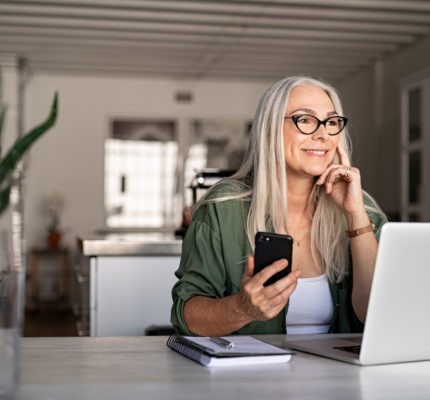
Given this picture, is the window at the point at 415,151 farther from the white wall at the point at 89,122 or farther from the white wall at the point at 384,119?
the white wall at the point at 89,122

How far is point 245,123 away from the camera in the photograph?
11070mm

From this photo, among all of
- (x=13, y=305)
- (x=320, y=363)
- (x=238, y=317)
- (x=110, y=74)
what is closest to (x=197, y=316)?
(x=238, y=317)

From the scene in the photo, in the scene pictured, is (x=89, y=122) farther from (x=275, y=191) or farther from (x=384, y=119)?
(x=275, y=191)

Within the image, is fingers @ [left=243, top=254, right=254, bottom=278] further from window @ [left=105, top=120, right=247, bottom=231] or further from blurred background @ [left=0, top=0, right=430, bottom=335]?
window @ [left=105, top=120, right=247, bottom=231]

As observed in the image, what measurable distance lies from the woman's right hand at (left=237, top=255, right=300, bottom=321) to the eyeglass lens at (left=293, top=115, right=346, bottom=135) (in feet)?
2.29

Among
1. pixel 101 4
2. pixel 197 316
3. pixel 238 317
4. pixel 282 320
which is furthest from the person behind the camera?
pixel 101 4

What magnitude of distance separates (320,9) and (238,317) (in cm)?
622

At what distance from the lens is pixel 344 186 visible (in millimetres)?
2182

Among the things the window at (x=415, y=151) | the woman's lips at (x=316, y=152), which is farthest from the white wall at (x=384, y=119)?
the woman's lips at (x=316, y=152)

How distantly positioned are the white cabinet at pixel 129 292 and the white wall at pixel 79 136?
23.7 feet

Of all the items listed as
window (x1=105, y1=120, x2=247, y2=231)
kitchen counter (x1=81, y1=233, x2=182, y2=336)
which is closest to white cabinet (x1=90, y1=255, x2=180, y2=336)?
kitchen counter (x1=81, y1=233, x2=182, y2=336)

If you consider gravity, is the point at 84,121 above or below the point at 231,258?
above

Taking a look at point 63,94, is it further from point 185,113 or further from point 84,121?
point 185,113

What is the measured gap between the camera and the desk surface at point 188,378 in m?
1.24
